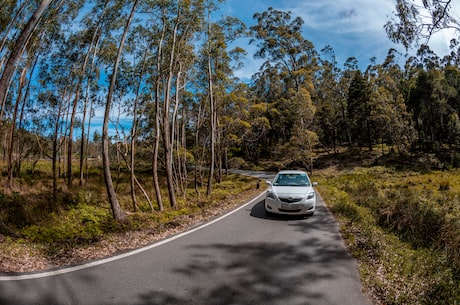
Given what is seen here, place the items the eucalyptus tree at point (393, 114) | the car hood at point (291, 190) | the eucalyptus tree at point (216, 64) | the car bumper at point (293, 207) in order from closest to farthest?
the car bumper at point (293, 207)
the car hood at point (291, 190)
the eucalyptus tree at point (216, 64)
the eucalyptus tree at point (393, 114)

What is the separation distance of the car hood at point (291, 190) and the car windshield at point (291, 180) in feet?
1.56

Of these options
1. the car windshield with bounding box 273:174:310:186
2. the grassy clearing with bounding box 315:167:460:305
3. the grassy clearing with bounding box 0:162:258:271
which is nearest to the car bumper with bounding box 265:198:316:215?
the grassy clearing with bounding box 315:167:460:305

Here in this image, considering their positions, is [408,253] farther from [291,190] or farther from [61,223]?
[61,223]

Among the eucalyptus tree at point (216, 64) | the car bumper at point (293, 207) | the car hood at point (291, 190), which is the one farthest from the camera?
the eucalyptus tree at point (216, 64)

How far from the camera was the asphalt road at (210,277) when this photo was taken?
3.63m

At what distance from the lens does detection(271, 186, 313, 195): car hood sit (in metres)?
9.10

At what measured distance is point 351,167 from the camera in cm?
4134

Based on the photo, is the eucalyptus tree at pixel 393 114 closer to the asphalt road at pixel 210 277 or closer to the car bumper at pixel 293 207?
the car bumper at pixel 293 207

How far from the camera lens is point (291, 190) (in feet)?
30.6

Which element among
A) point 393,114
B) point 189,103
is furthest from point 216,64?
point 393,114

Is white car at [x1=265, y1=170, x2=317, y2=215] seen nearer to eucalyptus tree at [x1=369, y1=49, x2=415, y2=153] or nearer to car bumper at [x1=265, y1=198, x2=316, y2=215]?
car bumper at [x1=265, y1=198, x2=316, y2=215]

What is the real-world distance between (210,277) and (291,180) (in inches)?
272

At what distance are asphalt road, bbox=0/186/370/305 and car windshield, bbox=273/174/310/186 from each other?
385cm

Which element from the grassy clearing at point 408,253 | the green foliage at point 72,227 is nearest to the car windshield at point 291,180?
the grassy clearing at point 408,253
